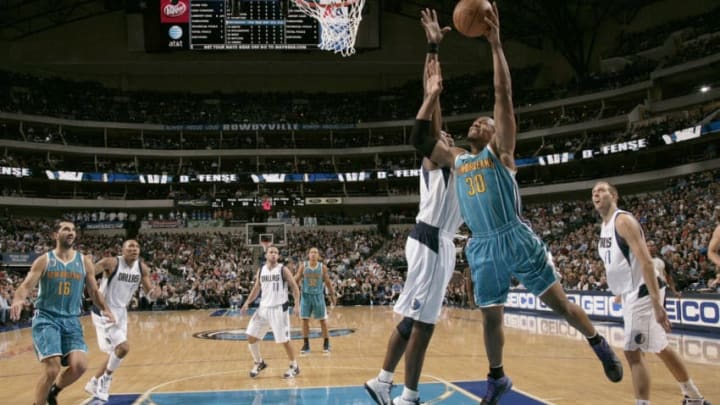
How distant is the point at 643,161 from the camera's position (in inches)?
1403

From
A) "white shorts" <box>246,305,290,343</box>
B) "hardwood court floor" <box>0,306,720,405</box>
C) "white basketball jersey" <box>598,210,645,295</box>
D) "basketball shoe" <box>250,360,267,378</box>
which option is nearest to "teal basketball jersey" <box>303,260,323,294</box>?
"hardwood court floor" <box>0,306,720,405</box>

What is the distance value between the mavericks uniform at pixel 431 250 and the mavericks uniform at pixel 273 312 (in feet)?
17.5

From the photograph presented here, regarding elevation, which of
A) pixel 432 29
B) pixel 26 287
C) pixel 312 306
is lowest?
pixel 312 306

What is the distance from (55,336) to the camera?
626cm

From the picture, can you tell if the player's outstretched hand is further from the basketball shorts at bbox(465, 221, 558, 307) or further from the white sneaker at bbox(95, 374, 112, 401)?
the white sneaker at bbox(95, 374, 112, 401)

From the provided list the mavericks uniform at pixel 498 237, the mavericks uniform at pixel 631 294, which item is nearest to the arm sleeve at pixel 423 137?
the mavericks uniform at pixel 498 237

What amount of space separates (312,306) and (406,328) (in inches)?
314

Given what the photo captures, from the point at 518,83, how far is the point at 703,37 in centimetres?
1280

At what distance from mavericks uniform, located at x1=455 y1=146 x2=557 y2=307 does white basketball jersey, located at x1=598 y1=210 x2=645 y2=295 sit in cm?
129

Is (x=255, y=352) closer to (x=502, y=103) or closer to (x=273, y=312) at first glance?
(x=273, y=312)

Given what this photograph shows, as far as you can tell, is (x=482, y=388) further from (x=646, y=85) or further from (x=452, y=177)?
(x=646, y=85)

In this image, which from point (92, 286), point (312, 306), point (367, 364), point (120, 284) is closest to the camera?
point (92, 286)

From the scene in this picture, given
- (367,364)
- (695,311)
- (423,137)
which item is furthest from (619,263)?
(695,311)

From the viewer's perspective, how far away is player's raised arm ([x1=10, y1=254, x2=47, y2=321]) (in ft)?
19.0
